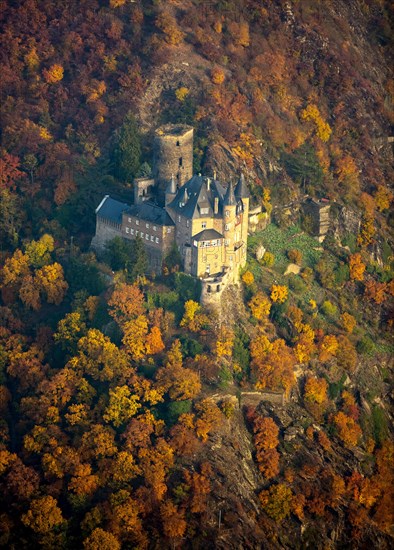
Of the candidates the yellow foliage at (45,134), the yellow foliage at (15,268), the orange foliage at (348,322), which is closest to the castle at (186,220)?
the yellow foliage at (15,268)

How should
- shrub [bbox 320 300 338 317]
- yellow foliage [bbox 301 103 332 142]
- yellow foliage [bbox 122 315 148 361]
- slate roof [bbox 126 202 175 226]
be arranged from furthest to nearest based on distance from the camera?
yellow foliage [bbox 301 103 332 142] → shrub [bbox 320 300 338 317] → slate roof [bbox 126 202 175 226] → yellow foliage [bbox 122 315 148 361]

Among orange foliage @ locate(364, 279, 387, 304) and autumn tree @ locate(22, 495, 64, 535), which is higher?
autumn tree @ locate(22, 495, 64, 535)

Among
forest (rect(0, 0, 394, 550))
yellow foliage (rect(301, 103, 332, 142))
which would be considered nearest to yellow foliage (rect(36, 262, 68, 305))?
forest (rect(0, 0, 394, 550))

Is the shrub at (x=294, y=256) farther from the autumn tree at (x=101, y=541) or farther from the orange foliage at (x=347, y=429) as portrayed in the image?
the autumn tree at (x=101, y=541)

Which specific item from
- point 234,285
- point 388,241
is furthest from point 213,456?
point 388,241

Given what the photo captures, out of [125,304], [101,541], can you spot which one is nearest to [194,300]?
[125,304]

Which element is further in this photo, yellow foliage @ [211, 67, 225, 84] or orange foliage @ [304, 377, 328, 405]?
yellow foliage @ [211, 67, 225, 84]

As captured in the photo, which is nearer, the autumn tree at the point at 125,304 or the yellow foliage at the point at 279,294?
the autumn tree at the point at 125,304

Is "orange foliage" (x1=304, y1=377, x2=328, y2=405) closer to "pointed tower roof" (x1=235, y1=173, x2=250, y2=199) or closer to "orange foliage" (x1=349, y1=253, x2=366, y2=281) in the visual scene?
"orange foliage" (x1=349, y1=253, x2=366, y2=281)
